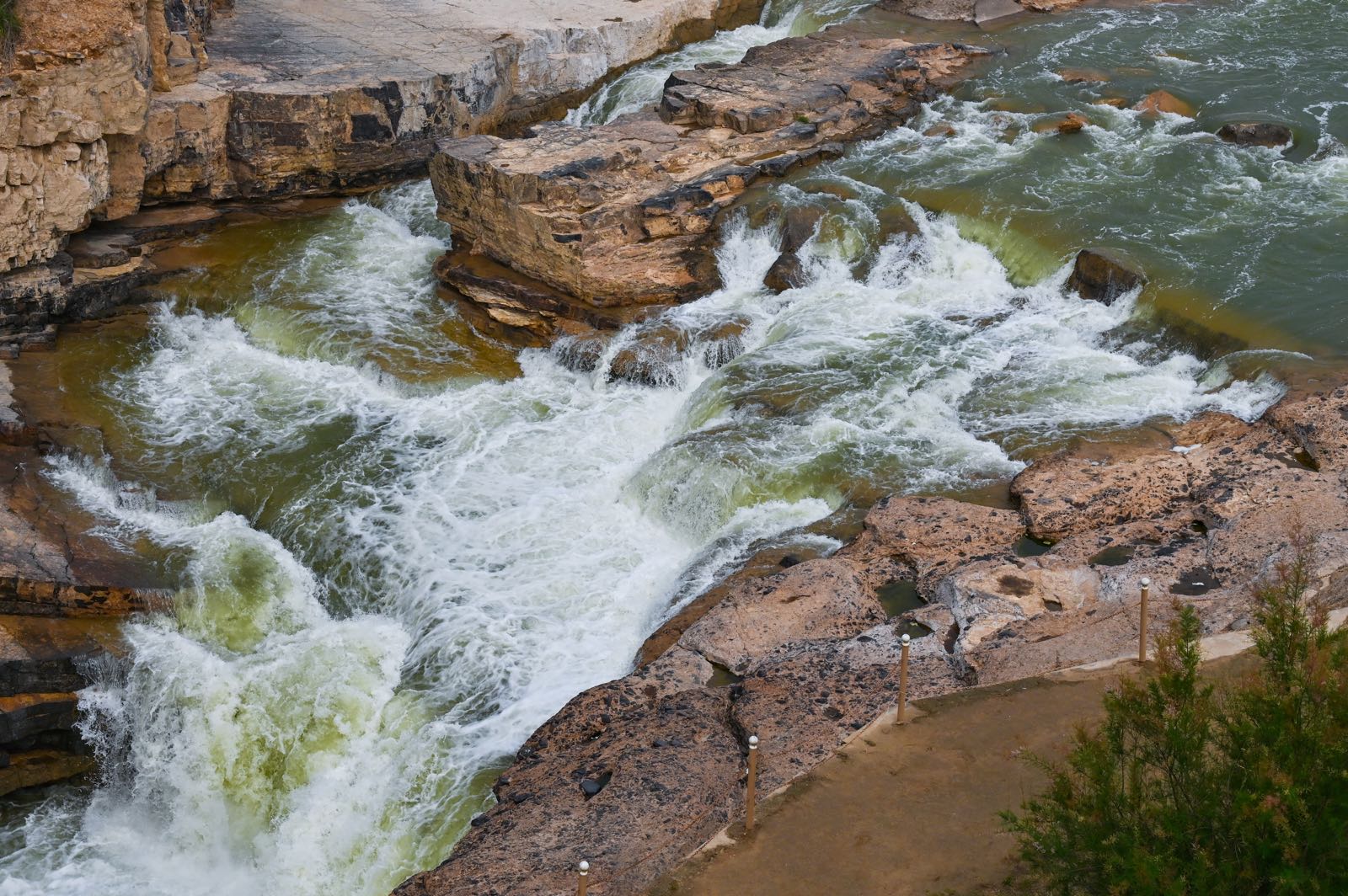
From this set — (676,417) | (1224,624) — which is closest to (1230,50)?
(676,417)

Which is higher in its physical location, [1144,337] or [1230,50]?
[1230,50]

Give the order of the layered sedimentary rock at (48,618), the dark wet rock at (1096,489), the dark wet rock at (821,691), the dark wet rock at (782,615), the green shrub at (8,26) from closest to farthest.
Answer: the dark wet rock at (821,691), the dark wet rock at (782,615), the dark wet rock at (1096,489), the layered sedimentary rock at (48,618), the green shrub at (8,26)

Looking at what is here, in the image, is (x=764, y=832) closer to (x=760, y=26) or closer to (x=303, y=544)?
(x=303, y=544)

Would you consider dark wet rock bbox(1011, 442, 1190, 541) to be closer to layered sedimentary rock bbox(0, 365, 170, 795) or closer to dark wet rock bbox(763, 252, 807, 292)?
dark wet rock bbox(763, 252, 807, 292)

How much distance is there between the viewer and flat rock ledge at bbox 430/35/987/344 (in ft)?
54.2

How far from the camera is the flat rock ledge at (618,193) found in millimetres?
16531

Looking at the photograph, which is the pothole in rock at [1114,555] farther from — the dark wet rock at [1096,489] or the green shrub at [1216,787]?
the green shrub at [1216,787]

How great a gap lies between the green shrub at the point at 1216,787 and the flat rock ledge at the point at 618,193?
34.6 feet

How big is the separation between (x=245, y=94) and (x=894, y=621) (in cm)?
1261

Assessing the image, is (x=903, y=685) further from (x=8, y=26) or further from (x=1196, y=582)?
(x=8, y=26)

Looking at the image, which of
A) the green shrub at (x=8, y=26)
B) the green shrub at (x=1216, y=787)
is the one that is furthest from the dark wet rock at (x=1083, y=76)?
the green shrub at (x=1216, y=787)

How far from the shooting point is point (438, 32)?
846 inches

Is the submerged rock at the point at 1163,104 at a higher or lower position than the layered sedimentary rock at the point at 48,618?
higher

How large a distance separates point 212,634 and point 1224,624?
8.67 meters
